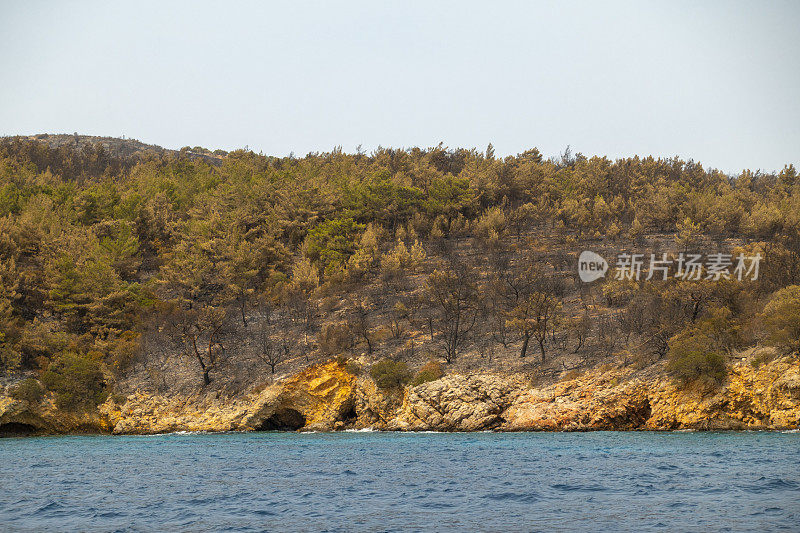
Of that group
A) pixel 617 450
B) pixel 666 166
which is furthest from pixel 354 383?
Answer: pixel 666 166

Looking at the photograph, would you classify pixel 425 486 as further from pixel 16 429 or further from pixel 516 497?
pixel 16 429

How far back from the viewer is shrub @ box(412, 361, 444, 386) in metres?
48.6

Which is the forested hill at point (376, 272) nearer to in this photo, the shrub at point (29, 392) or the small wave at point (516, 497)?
the shrub at point (29, 392)

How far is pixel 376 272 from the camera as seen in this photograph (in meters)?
73.2

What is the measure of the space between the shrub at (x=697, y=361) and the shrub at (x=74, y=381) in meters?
42.5

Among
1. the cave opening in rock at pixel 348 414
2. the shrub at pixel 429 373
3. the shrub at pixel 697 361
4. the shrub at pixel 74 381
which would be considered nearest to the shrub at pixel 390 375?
the shrub at pixel 429 373

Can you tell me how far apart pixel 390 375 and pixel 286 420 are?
9.80 meters

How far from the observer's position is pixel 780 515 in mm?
15141

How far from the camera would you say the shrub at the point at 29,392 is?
50.6 metres

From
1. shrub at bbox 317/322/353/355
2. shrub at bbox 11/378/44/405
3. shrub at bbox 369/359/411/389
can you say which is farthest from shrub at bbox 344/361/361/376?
shrub at bbox 11/378/44/405

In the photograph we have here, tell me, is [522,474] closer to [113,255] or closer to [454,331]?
[454,331]

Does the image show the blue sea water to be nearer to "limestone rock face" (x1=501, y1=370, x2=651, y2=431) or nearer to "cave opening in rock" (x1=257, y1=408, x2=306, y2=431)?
"limestone rock face" (x1=501, y1=370, x2=651, y2=431)

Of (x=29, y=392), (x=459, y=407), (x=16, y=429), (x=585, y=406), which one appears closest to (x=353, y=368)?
(x=459, y=407)

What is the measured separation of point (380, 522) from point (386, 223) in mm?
68888
